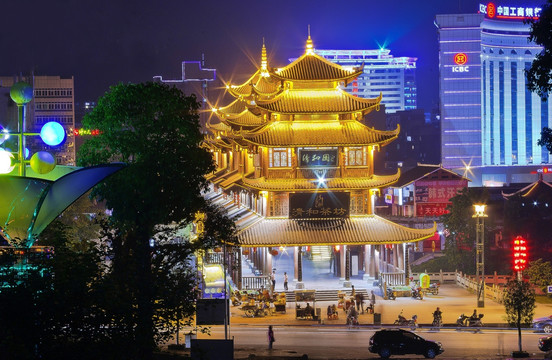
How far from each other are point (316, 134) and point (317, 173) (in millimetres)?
2716

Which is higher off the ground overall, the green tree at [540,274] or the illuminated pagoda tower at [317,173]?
the illuminated pagoda tower at [317,173]

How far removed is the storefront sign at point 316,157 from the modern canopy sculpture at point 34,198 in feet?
123

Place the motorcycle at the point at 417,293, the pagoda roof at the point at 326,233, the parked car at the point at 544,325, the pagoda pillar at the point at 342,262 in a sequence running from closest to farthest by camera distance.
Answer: the parked car at the point at 544,325 < the pagoda roof at the point at 326,233 < the motorcycle at the point at 417,293 < the pagoda pillar at the point at 342,262

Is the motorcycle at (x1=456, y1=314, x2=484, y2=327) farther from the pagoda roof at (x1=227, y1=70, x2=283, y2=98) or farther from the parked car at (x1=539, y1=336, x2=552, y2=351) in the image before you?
the pagoda roof at (x1=227, y1=70, x2=283, y2=98)

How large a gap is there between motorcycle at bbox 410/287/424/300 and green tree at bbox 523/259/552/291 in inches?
316

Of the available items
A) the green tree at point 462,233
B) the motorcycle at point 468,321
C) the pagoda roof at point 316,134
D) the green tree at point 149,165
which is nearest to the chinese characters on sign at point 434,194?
the green tree at point 462,233

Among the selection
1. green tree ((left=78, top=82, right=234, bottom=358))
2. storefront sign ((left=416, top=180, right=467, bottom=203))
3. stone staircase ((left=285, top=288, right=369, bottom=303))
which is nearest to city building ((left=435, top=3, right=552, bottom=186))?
storefront sign ((left=416, top=180, right=467, bottom=203))

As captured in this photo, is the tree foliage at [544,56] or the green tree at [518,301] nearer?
the tree foliage at [544,56]

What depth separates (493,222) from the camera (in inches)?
3039

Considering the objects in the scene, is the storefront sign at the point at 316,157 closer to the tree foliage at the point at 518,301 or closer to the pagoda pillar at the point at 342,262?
the pagoda pillar at the point at 342,262

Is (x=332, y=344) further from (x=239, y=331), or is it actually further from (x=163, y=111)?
(x=163, y=111)

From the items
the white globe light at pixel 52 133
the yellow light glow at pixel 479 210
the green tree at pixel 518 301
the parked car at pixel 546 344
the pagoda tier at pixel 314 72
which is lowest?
the parked car at pixel 546 344

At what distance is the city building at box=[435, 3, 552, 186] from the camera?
174 m

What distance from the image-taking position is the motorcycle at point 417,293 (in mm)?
57219
